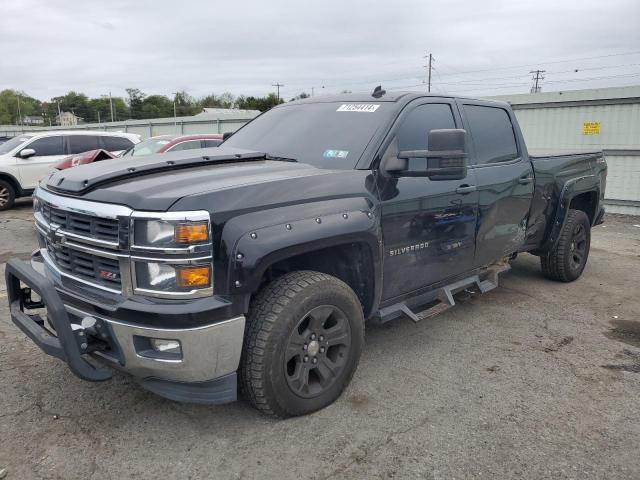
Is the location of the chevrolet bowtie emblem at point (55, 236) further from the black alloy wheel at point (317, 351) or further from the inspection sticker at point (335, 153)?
the inspection sticker at point (335, 153)

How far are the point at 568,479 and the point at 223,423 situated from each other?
5.99 ft

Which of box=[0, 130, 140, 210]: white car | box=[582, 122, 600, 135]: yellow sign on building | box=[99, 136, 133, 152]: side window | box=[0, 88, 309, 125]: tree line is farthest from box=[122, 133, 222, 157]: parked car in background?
box=[0, 88, 309, 125]: tree line

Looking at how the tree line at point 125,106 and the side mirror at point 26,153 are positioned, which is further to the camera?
the tree line at point 125,106

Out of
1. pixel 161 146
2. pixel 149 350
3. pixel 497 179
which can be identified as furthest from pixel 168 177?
pixel 161 146

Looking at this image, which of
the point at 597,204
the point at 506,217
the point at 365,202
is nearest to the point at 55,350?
the point at 365,202

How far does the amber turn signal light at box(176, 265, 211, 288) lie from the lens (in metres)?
2.54

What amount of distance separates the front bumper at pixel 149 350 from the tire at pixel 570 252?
166 inches

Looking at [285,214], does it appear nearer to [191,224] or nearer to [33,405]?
[191,224]

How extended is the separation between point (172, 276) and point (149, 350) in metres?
0.40

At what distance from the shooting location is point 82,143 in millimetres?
A: 12250

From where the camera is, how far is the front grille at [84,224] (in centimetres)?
263

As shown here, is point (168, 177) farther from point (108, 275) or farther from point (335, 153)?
point (335, 153)

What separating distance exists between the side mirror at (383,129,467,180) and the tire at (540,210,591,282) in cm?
265

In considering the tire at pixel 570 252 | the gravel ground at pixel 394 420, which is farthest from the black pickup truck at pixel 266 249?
the tire at pixel 570 252
